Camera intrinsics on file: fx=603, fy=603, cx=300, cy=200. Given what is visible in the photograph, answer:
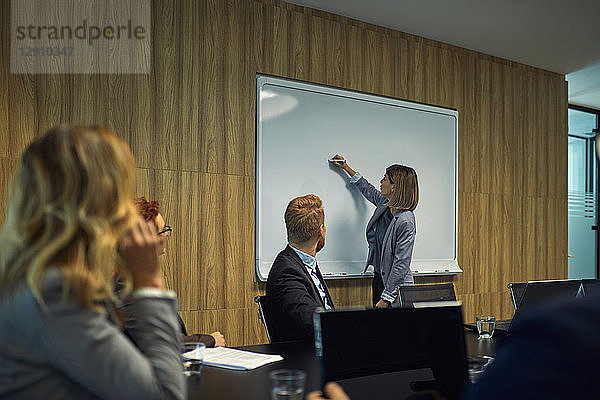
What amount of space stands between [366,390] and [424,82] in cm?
447

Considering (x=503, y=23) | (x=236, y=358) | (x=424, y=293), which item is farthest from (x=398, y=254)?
(x=236, y=358)

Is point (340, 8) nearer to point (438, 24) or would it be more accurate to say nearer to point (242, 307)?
point (438, 24)

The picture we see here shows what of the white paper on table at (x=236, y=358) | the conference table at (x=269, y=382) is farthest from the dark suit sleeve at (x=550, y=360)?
the white paper on table at (x=236, y=358)

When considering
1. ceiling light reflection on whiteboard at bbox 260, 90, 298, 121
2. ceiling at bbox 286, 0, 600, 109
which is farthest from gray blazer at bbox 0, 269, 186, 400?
ceiling at bbox 286, 0, 600, 109

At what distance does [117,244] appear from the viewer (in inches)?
50.9

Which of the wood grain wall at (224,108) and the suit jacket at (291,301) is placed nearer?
the suit jacket at (291,301)

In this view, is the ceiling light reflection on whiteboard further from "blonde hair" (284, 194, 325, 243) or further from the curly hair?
the curly hair

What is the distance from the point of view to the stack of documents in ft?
6.79

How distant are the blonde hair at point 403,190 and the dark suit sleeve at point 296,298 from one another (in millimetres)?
2196

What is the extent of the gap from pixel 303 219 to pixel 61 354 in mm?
1938

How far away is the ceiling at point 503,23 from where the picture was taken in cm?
498

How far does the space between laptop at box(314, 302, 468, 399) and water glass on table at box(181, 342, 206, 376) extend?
1.47ft

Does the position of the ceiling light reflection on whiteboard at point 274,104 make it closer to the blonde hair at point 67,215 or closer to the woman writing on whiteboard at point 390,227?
the woman writing on whiteboard at point 390,227

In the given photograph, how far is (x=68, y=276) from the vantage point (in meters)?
1.12
